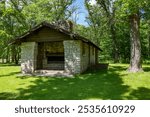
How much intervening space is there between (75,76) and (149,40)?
34.3m

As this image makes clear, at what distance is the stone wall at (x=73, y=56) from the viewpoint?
19.9 metres

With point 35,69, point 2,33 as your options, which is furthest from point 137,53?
point 2,33

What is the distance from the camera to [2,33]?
36000 millimetres

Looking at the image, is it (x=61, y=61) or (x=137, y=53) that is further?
(x=61, y=61)

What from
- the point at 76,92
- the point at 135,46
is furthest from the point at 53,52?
the point at 76,92

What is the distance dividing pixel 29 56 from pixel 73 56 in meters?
4.14

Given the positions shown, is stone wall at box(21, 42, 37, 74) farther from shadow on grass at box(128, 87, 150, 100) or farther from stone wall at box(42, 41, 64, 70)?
shadow on grass at box(128, 87, 150, 100)

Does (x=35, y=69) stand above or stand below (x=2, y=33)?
below

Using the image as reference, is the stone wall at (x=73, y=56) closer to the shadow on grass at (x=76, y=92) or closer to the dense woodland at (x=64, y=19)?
the shadow on grass at (x=76, y=92)

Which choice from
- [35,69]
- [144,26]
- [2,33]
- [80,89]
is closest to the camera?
[80,89]

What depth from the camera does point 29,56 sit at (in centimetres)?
2164

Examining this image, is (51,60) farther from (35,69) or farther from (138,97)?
(138,97)

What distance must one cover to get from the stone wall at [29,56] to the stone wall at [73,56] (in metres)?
3.11

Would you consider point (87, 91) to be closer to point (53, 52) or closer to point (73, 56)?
point (73, 56)
